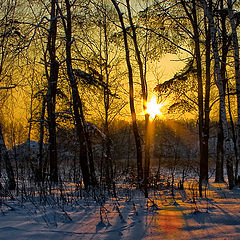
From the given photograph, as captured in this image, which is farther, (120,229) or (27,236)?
(120,229)

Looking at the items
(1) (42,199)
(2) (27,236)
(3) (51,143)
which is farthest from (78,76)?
(2) (27,236)

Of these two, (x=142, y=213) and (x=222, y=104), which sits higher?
(x=222, y=104)

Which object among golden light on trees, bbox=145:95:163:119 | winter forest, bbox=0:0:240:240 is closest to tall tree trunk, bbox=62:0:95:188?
winter forest, bbox=0:0:240:240

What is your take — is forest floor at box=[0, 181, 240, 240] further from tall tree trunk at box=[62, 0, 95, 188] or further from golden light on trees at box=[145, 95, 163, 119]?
golden light on trees at box=[145, 95, 163, 119]

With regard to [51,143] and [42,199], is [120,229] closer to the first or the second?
[42,199]

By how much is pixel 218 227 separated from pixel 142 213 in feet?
4.45

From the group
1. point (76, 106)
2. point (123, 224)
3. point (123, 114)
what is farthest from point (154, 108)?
point (123, 224)

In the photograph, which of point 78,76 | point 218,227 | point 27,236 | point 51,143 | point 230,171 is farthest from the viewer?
point 51,143

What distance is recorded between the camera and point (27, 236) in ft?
10.3

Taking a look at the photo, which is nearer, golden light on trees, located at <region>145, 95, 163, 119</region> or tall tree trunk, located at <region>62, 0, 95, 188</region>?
tall tree trunk, located at <region>62, 0, 95, 188</region>

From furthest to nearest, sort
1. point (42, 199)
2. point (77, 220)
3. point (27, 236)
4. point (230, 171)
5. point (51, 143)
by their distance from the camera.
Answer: point (51, 143) < point (230, 171) < point (42, 199) < point (77, 220) < point (27, 236)

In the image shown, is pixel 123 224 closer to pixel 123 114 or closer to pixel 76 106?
pixel 76 106

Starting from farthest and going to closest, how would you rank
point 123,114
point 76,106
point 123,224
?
point 123,114 < point 76,106 < point 123,224

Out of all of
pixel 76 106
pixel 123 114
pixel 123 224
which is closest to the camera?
pixel 123 224
